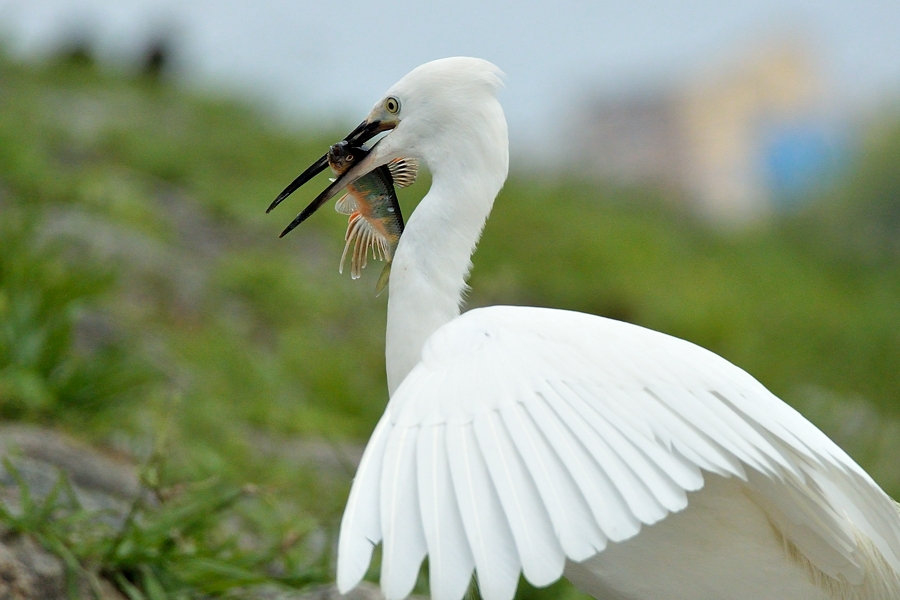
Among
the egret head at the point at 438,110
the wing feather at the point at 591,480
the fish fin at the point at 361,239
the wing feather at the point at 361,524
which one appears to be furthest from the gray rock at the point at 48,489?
the wing feather at the point at 591,480

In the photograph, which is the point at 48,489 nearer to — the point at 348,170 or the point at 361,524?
the point at 348,170

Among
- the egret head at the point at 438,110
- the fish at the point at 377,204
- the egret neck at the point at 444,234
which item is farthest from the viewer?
the fish at the point at 377,204

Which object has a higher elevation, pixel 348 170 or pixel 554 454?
pixel 348 170

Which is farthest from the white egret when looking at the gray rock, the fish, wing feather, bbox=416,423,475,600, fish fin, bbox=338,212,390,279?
the gray rock

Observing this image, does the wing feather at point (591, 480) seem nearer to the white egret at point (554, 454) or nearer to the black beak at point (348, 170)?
the white egret at point (554, 454)

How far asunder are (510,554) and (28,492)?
172 cm

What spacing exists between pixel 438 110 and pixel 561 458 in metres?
1.22

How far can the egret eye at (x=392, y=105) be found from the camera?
288cm

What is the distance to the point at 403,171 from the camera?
123 inches

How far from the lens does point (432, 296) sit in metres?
2.67

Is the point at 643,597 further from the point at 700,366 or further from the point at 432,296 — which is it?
the point at 432,296

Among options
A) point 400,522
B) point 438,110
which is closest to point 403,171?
point 438,110

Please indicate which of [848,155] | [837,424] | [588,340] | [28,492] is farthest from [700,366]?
[848,155]

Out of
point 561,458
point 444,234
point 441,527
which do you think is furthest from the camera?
point 444,234
